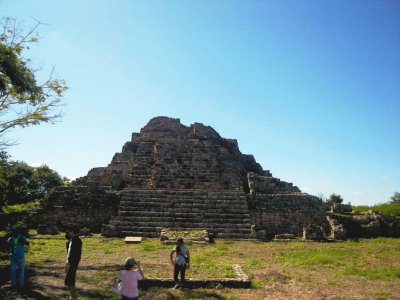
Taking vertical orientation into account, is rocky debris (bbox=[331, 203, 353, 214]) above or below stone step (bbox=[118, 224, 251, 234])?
above

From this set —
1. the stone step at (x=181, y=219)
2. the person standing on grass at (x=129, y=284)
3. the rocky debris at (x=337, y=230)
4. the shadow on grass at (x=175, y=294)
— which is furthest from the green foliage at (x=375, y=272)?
the stone step at (x=181, y=219)

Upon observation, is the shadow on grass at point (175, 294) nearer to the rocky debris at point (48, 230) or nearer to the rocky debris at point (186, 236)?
the rocky debris at point (186, 236)

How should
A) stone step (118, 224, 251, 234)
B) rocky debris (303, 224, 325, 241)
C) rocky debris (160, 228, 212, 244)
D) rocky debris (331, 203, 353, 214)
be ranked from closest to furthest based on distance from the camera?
rocky debris (160, 228, 212, 244)
stone step (118, 224, 251, 234)
rocky debris (303, 224, 325, 241)
rocky debris (331, 203, 353, 214)

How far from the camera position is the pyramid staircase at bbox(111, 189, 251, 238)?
1809cm

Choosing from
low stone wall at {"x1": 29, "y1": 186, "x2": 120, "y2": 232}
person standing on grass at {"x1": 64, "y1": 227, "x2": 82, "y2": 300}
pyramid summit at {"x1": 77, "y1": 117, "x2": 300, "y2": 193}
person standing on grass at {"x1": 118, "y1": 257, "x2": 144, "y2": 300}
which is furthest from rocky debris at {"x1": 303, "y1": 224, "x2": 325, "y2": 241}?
person standing on grass at {"x1": 118, "y1": 257, "x2": 144, "y2": 300}

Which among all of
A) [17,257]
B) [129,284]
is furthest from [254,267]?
[17,257]

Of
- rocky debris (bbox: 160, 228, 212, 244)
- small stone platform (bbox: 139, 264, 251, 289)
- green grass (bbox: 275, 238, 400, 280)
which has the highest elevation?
rocky debris (bbox: 160, 228, 212, 244)

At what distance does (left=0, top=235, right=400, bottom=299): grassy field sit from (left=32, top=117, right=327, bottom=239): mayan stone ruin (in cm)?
189

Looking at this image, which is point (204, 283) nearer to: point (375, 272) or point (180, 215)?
point (375, 272)

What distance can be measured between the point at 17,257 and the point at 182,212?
1126 cm

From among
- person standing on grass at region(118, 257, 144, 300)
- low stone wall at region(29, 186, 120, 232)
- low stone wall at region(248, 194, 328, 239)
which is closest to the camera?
person standing on grass at region(118, 257, 144, 300)

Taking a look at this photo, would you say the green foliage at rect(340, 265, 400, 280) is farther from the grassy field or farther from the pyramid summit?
the pyramid summit

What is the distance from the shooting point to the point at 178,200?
784 inches

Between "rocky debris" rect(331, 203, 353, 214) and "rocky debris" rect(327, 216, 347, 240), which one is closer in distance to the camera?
"rocky debris" rect(327, 216, 347, 240)
